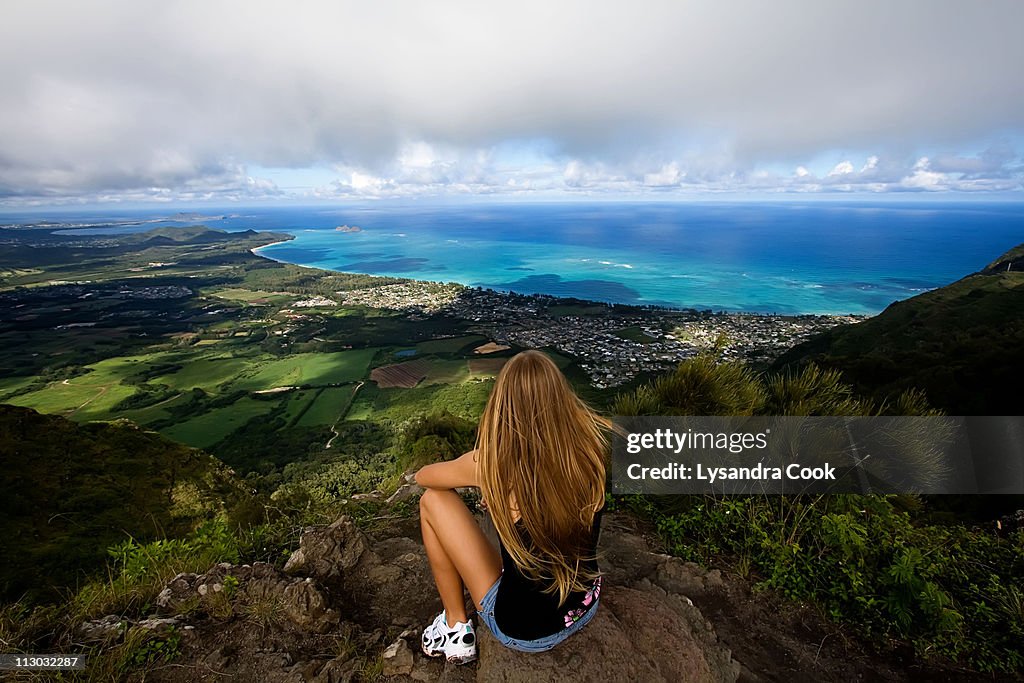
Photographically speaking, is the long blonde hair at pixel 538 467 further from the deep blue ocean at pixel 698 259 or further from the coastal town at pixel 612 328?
the deep blue ocean at pixel 698 259

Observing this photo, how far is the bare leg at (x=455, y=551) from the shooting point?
6.47 feet

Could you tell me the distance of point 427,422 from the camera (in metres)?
8.20

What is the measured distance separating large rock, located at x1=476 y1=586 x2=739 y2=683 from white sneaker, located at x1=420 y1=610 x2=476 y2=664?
8 centimetres

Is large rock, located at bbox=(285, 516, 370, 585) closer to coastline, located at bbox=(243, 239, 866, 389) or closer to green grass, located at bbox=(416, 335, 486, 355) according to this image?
coastline, located at bbox=(243, 239, 866, 389)

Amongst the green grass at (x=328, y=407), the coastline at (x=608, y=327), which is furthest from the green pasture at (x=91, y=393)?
the coastline at (x=608, y=327)

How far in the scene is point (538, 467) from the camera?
67.5 inches

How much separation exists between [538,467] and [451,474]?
485 mm

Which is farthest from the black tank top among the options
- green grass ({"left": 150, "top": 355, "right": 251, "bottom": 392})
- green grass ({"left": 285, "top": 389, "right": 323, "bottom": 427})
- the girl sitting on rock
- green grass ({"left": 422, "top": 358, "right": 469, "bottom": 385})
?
green grass ({"left": 150, "top": 355, "right": 251, "bottom": 392})

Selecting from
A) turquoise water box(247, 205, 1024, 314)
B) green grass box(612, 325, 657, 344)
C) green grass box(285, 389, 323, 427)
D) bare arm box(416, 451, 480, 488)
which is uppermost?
bare arm box(416, 451, 480, 488)

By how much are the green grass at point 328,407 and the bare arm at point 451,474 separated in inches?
1212

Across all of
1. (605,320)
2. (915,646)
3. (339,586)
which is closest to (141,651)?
(339,586)

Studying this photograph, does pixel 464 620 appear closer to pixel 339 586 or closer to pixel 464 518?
pixel 464 518

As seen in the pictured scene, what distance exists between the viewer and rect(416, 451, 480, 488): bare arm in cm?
192

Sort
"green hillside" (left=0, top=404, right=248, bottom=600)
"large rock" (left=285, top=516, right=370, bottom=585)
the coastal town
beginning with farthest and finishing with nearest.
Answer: the coastal town
"green hillside" (left=0, top=404, right=248, bottom=600)
"large rock" (left=285, top=516, right=370, bottom=585)
